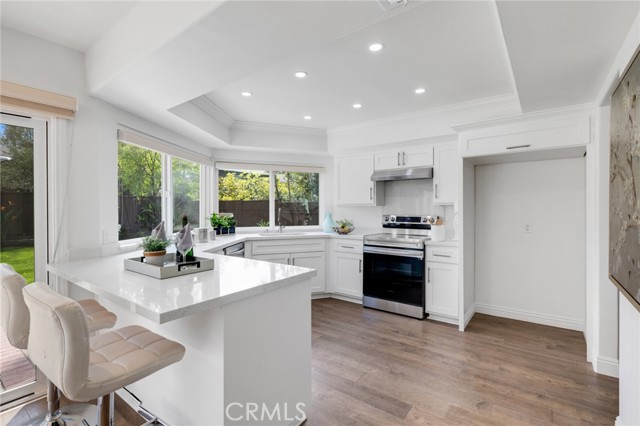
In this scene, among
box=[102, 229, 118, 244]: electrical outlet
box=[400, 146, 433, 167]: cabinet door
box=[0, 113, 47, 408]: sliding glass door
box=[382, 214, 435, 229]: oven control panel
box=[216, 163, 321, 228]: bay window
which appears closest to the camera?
box=[0, 113, 47, 408]: sliding glass door

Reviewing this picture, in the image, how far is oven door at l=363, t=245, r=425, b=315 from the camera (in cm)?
349

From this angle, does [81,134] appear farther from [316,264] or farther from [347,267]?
[347,267]

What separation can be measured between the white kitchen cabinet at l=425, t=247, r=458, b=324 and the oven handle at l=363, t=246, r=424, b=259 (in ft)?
0.38

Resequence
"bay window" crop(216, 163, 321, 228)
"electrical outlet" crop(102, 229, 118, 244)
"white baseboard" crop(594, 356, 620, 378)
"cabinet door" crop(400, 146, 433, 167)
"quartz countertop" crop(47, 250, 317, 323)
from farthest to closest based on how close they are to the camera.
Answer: "bay window" crop(216, 163, 321, 228)
"cabinet door" crop(400, 146, 433, 167)
"electrical outlet" crop(102, 229, 118, 244)
"white baseboard" crop(594, 356, 620, 378)
"quartz countertop" crop(47, 250, 317, 323)

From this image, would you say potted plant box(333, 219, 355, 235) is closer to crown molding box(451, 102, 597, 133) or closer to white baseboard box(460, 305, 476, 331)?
white baseboard box(460, 305, 476, 331)

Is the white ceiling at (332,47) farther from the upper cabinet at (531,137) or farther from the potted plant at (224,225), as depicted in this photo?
the potted plant at (224,225)

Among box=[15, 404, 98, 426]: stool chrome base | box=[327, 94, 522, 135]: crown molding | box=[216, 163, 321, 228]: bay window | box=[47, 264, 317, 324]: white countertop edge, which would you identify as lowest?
box=[15, 404, 98, 426]: stool chrome base

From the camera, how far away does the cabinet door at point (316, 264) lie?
414cm

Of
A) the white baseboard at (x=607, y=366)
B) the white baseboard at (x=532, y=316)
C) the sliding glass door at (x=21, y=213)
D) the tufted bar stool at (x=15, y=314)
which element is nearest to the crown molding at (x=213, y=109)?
the sliding glass door at (x=21, y=213)

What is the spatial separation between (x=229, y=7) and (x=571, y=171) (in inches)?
136

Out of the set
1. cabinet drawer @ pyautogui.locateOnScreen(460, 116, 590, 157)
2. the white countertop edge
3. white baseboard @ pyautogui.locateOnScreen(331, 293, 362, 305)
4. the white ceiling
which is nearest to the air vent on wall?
the white ceiling

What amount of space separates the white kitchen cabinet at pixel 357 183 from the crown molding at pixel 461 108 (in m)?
0.48

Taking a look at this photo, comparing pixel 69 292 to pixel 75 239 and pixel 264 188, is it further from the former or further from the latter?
pixel 264 188

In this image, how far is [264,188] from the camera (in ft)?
15.5
